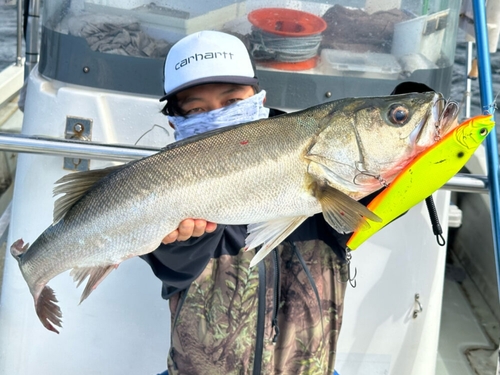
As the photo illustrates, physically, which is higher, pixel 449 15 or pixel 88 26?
pixel 449 15

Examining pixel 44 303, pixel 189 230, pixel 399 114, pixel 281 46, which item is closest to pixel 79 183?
pixel 189 230

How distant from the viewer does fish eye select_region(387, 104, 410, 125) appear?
1.60 metres

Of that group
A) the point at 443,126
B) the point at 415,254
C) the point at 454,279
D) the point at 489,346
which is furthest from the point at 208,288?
the point at 454,279

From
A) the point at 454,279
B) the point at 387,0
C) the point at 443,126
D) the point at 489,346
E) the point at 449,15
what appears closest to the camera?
the point at 443,126

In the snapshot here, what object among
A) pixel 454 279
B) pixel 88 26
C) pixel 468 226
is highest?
pixel 88 26

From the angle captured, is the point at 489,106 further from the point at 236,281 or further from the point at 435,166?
the point at 236,281

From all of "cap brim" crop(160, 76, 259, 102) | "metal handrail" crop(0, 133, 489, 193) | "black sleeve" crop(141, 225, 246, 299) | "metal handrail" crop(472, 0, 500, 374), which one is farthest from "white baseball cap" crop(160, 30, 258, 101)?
"metal handrail" crop(472, 0, 500, 374)

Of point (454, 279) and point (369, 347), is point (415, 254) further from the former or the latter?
point (454, 279)

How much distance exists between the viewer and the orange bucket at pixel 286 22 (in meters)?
2.83

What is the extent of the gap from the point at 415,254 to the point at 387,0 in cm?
131

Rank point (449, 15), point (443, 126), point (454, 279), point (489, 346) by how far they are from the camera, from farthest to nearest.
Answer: point (454, 279), point (489, 346), point (449, 15), point (443, 126)

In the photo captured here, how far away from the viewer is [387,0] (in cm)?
286

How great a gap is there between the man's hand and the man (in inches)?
7.3

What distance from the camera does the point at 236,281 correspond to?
2.16 meters
